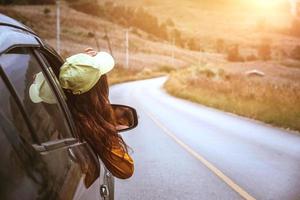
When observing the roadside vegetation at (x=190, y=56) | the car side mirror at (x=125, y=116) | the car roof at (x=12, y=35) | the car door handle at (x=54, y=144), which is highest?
the car roof at (x=12, y=35)

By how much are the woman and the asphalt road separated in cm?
406

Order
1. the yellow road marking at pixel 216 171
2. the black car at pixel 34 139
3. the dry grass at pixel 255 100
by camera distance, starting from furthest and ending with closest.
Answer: the dry grass at pixel 255 100 < the yellow road marking at pixel 216 171 < the black car at pixel 34 139

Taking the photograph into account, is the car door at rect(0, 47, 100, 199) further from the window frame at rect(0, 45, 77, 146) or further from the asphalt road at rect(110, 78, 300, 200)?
the asphalt road at rect(110, 78, 300, 200)

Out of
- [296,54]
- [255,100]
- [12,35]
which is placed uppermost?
[12,35]

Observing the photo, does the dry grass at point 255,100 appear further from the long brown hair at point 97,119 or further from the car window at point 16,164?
the car window at point 16,164

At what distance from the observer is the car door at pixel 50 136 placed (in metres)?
2.34

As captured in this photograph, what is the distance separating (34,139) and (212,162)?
837 cm

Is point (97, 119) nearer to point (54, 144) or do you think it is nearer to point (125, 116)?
point (125, 116)

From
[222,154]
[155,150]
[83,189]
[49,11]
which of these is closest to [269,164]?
[222,154]

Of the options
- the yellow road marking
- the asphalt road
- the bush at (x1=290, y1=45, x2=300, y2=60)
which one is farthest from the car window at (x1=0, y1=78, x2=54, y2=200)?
the bush at (x1=290, y1=45, x2=300, y2=60)

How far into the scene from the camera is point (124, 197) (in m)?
7.62

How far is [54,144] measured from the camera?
2693 millimetres

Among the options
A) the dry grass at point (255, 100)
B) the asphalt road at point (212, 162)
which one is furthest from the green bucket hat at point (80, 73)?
the dry grass at point (255, 100)

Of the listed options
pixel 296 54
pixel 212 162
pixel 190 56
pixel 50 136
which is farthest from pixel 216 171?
pixel 190 56
